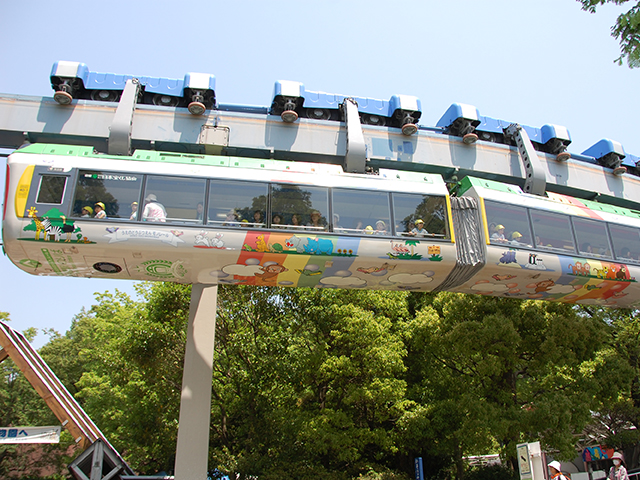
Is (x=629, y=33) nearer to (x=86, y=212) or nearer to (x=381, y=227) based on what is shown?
(x=381, y=227)

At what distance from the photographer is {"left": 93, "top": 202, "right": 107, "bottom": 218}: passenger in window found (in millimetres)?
9272

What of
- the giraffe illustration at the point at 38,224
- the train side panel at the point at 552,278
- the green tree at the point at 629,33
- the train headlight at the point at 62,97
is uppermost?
the train headlight at the point at 62,97

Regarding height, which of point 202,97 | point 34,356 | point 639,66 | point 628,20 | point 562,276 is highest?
point 202,97

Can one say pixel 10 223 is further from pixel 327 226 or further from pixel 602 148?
pixel 602 148

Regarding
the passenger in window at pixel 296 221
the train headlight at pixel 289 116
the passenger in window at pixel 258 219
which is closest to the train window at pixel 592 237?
the passenger in window at pixel 296 221

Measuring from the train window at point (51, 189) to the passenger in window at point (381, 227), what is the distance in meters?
6.57

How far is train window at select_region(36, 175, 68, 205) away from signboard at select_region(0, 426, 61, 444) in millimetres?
10045

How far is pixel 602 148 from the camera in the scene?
15.6 meters

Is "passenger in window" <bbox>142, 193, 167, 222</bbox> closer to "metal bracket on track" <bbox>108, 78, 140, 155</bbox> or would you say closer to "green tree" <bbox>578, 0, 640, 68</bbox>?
"metal bracket on track" <bbox>108, 78, 140, 155</bbox>

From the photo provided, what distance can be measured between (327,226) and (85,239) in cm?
493

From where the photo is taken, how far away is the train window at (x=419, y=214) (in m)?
10.3

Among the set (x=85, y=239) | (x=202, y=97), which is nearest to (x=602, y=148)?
(x=202, y=97)

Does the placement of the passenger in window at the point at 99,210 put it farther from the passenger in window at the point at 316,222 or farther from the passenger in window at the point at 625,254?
the passenger in window at the point at 625,254

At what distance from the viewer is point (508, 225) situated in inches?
434
